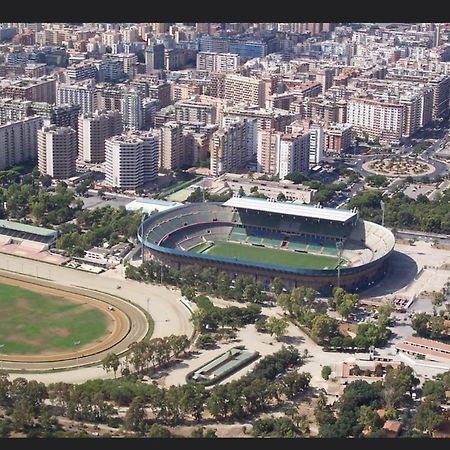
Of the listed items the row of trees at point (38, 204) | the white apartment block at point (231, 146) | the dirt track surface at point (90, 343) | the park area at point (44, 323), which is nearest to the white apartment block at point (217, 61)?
the white apartment block at point (231, 146)

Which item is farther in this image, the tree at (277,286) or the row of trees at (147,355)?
the tree at (277,286)

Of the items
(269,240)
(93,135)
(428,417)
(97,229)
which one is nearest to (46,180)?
(93,135)

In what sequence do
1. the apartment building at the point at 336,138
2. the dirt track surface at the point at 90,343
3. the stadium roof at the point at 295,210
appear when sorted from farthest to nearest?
the apartment building at the point at 336,138
the stadium roof at the point at 295,210
the dirt track surface at the point at 90,343

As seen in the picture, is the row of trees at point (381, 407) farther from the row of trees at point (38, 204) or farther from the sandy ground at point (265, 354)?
the row of trees at point (38, 204)

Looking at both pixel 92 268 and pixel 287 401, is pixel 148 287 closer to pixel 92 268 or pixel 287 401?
pixel 92 268

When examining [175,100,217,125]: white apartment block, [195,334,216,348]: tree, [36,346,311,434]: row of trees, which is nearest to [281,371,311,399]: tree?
[36,346,311,434]: row of trees

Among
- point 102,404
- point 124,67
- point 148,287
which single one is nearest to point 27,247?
point 148,287

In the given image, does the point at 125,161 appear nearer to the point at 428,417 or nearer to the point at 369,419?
Answer: the point at 369,419
